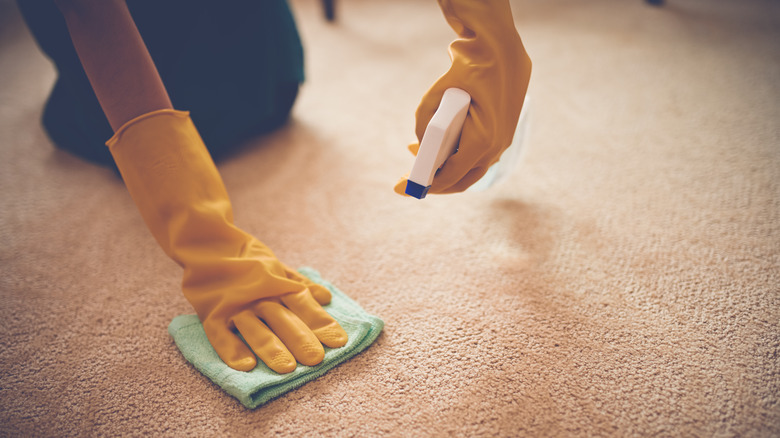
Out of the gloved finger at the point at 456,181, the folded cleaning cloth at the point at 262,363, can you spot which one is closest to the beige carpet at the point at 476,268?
the folded cleaning cloth at the point at 262,363

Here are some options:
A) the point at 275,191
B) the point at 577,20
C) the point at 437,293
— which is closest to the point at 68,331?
the point at 275,191

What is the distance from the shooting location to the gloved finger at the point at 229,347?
0.55 m

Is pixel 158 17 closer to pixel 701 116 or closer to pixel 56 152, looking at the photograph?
pixel 56 152

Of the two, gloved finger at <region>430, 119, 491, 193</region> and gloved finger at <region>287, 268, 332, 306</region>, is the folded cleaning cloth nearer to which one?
gloved finger at <region>287, 268, 332, 306</region>

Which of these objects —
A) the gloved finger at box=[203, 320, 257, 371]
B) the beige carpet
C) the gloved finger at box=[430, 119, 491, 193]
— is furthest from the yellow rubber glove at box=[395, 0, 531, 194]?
the gloved finger at box=[203, 320, 257, 371]

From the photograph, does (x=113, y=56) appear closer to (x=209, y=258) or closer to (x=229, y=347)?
(x=209, y=258)

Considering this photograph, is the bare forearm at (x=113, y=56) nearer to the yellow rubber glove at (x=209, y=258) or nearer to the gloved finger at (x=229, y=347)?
the yellow rubber glove at (x=209, y=258)

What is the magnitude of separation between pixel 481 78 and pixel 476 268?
0.99ft

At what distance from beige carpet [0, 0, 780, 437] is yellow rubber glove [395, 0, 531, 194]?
226 millimetres

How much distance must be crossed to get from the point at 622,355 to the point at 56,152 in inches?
46.5

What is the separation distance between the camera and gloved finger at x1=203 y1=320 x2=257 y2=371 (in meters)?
0.55

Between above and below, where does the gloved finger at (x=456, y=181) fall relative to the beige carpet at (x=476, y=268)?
above

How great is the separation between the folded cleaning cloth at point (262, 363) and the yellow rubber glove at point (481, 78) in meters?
0.23

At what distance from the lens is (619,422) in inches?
19.6
